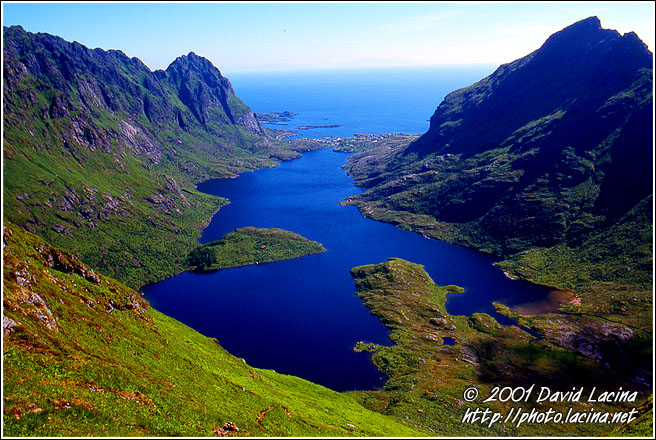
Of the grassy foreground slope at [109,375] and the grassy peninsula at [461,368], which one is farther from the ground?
the grassy foreground slope at [109,375]

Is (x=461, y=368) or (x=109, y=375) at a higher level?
(x=109, y=375)

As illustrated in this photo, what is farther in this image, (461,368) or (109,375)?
(461,368)

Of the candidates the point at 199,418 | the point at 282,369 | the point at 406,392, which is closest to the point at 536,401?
the point at 406,392

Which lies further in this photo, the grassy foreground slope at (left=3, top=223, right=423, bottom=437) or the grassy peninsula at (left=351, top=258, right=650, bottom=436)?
the grassy peninsula at (left=351, top=258, right=650, bottom=436)

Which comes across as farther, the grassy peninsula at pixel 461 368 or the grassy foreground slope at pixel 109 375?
the grassy peninsula at pixel 461 368

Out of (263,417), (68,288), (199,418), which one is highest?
(68,288)

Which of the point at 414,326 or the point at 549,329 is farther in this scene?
the point at 414,326

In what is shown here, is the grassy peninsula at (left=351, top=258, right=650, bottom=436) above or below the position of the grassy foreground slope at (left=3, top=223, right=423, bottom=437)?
below

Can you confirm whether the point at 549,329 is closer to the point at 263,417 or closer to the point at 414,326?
the point at 414,326
